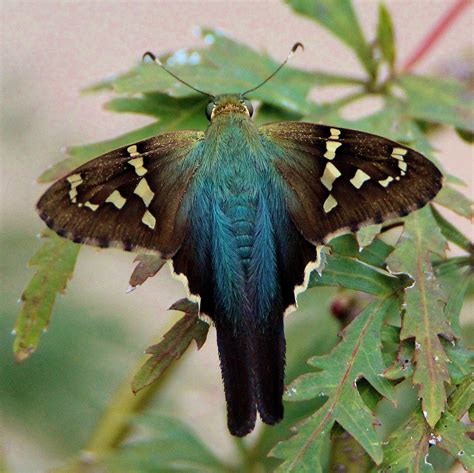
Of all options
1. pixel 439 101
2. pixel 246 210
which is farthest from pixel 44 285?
pixel 439 101

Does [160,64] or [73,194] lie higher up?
[160,64]

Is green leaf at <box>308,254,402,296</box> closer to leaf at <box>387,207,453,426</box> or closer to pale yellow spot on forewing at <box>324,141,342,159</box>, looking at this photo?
leaf at <box>387,207,453,426</box>

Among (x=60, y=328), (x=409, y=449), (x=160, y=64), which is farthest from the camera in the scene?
(x=60, y=328)

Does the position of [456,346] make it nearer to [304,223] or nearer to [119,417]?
[304,223]

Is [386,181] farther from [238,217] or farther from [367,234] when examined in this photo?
[238,217]

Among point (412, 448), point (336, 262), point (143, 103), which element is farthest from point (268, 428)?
point (143, 103)

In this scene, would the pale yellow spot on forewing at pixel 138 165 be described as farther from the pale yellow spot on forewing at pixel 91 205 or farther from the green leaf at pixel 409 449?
the green leaf at pixel 409 449

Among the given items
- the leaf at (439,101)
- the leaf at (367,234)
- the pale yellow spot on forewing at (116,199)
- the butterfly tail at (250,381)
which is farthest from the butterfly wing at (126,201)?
the leaf at (439,101)
